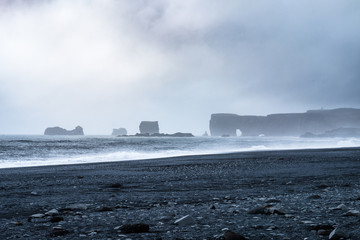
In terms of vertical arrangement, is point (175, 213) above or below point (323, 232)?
below

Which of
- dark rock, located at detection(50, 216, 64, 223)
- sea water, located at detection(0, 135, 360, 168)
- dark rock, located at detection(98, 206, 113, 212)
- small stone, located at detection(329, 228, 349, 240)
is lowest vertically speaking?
sea water, located at detection(0, 135, 360, 168)

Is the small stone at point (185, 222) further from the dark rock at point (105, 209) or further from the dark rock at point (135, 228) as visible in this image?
the dark rock at point (105, 209)

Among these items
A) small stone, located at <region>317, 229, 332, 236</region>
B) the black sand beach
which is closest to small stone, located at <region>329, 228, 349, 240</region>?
the black sand beach

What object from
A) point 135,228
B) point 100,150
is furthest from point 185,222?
point 100,150

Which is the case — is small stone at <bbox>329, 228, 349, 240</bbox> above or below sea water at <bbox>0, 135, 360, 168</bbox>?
above

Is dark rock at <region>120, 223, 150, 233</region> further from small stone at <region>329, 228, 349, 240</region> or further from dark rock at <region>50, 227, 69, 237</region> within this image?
small stone at <region>329, 228, 349, 240</region>

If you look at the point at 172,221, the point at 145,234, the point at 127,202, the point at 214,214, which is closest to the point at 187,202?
the point at 127,202

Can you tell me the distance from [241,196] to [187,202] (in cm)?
152

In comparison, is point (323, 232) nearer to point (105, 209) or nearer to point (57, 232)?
point (57, 232)

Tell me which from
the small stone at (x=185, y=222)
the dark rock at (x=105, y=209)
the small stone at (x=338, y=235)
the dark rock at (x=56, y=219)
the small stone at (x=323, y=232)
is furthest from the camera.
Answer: the dark rock at (x=105, y=209)

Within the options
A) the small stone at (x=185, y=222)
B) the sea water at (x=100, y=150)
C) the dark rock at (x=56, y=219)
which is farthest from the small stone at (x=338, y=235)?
the sea water at (x=100, y=150)

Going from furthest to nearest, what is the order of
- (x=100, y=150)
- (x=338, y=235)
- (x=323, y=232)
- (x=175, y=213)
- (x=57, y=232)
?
(x=100, y=150)
(x=175, y=213)
(x=57, y=232)
(x=323, y=232)
(x=338, y=235)

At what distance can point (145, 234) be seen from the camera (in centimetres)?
423

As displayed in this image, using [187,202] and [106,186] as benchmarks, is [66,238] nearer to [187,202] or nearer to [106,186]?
[187,202]
